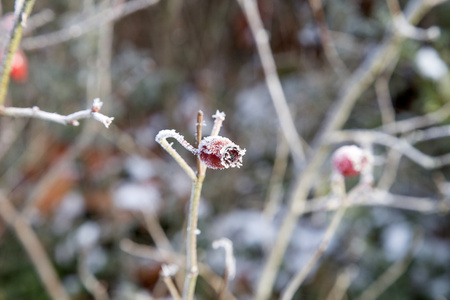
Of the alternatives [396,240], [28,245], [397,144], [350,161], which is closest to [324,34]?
[397,144]

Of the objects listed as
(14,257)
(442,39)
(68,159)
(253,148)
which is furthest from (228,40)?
(14,257)

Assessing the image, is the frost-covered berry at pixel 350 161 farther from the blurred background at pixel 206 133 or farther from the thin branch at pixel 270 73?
the blurred background at pixel 206 133

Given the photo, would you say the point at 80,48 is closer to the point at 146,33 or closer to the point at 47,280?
the point at 146,33

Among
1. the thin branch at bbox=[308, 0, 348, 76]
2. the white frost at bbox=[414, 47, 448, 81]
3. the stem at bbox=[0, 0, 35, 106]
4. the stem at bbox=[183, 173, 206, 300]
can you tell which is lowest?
the stem at bbox=[183, 173, 206, 300]

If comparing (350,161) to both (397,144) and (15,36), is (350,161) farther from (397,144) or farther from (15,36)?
(15,36)

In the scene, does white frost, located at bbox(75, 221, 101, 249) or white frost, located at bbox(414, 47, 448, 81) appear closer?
white frost, located at bbox(414, 47, 448, 81)

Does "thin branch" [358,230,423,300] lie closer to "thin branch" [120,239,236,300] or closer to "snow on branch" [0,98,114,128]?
"thin branch" [120,239,236,300]

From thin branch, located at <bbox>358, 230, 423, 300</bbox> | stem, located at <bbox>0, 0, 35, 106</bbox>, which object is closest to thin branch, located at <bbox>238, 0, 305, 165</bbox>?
thin branch, located at <bbox>358, 230, 423, 300</bbox>
